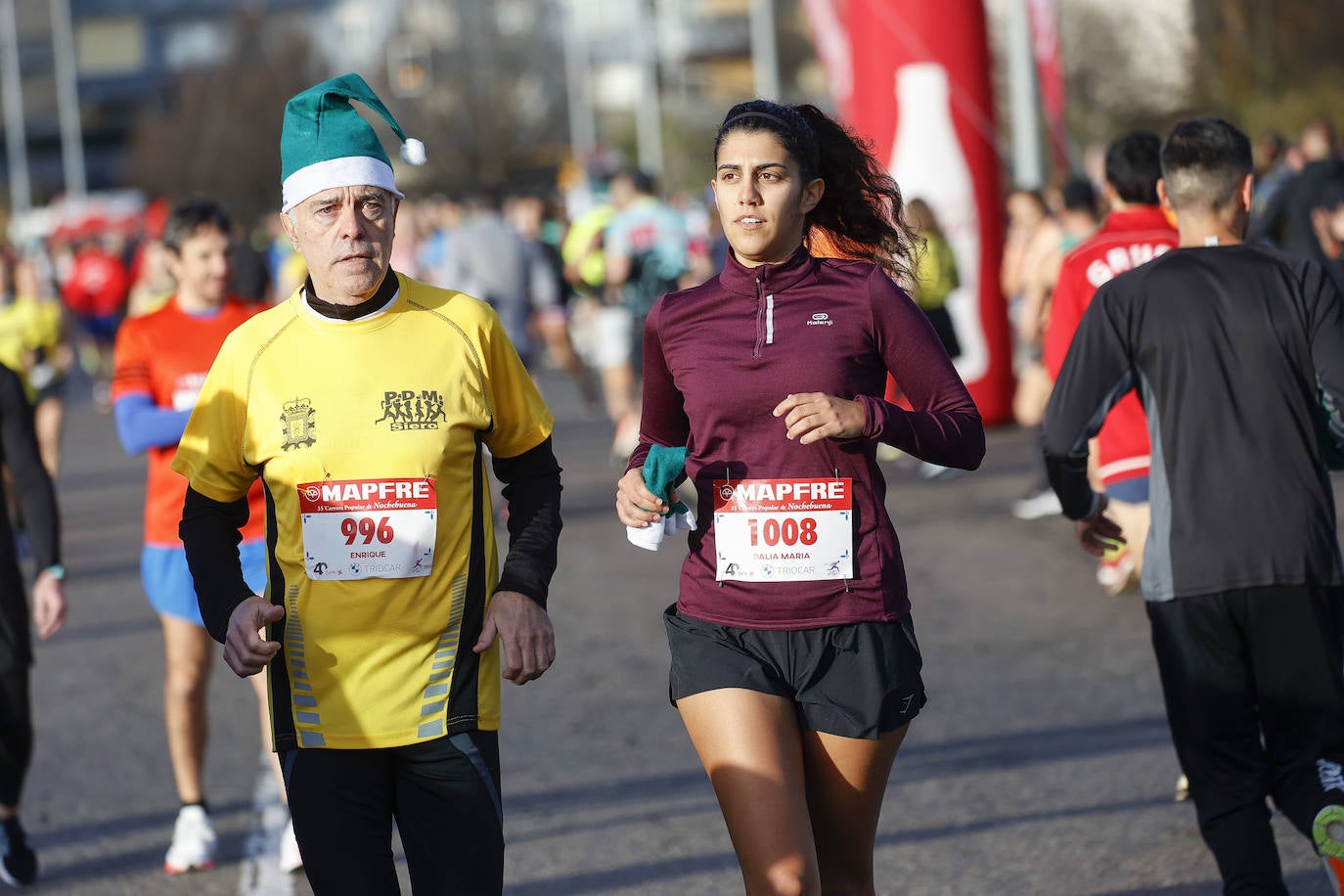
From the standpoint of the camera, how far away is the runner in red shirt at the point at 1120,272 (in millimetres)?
6492

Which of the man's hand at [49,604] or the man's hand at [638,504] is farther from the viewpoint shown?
the man's hand at [49,604]

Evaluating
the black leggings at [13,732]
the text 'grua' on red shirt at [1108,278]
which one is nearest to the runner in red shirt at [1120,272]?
the text 'grua' on red shirt at [1108,278]

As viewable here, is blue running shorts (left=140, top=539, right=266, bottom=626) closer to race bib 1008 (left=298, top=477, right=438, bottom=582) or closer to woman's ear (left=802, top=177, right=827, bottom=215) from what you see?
race bib 1008 (left=298, top=477, right=438, bottom=582)

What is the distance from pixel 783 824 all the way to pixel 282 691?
3.41ft

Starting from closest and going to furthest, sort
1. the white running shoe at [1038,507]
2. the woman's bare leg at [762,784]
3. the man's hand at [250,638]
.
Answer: the man's hand at [250,638], the woman's bare leg at [762,784], the white running shoe at [1038,507]

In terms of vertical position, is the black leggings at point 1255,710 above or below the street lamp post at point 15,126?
below

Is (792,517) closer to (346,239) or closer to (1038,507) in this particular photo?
(346,239)

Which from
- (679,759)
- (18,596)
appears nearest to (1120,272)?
(679,759)

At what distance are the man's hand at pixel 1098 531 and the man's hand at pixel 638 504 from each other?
1373mm

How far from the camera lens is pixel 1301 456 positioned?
14.9 feet

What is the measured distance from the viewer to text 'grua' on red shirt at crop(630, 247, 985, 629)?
401 cm

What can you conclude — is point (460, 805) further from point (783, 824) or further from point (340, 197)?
point (340, 197)

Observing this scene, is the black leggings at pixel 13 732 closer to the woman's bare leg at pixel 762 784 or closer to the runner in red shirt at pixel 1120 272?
the woman's bare leg at pixel 762 784

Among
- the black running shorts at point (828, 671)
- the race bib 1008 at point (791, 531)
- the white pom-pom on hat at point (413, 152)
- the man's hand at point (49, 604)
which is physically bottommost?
the black running shorts at point (828, 671)
